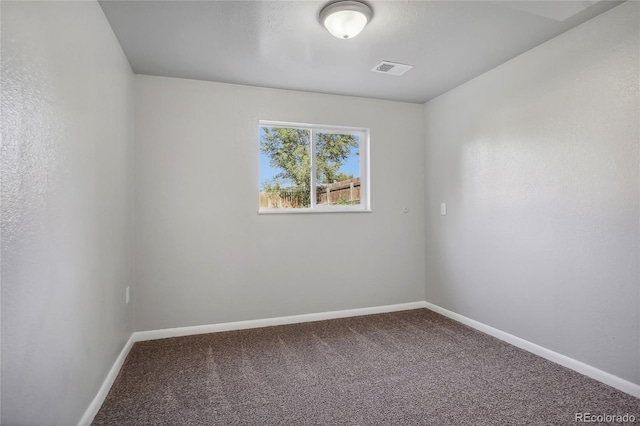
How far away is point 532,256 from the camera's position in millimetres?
2637

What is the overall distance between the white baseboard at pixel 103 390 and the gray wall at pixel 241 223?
500 millimetres

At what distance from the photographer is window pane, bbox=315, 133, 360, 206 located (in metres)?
3.64

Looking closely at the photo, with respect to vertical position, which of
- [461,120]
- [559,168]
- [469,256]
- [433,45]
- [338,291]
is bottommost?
[338,291]

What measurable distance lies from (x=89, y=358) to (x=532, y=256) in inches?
117

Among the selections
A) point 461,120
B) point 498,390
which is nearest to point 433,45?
point 461,120

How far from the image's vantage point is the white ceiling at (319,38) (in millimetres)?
2053

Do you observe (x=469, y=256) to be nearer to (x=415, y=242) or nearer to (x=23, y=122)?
(x=415, y=242)

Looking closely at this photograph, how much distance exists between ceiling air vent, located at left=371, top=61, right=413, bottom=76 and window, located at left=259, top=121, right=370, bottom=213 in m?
0.81

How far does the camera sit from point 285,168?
3520 mm

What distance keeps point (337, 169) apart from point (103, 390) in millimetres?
2683

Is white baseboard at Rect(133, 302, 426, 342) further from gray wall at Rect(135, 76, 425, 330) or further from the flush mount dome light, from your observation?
the flush mount dome light

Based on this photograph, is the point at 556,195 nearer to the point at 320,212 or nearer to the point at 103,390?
the point at 320,212

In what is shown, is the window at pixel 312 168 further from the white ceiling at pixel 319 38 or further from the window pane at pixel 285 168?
the white ceiling at pixel 319 38

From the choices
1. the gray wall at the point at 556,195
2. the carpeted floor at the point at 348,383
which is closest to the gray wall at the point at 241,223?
the carpeted floor at the point at 348,383
